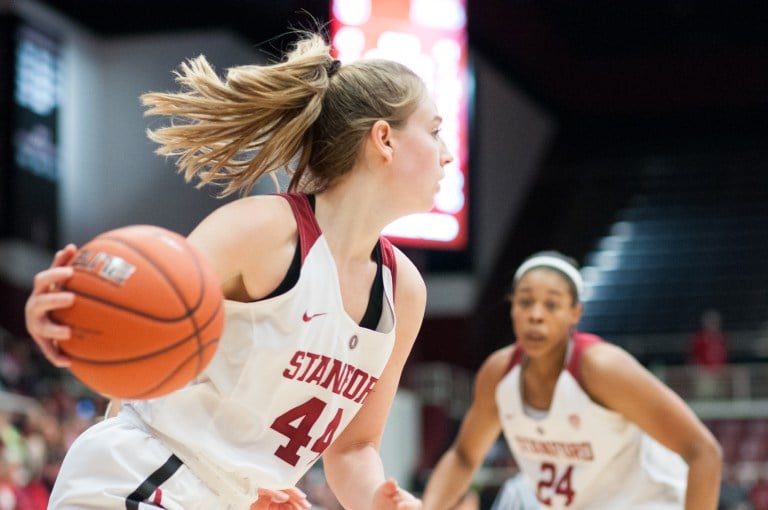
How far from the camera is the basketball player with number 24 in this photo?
8.29 ft

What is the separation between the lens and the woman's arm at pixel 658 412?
3.85 metres

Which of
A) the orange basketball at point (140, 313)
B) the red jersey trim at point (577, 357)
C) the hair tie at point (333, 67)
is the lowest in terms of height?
the red jersey trim at point (577, 357)

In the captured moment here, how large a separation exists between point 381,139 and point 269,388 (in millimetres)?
639

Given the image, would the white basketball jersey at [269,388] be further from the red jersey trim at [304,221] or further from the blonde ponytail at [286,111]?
the blonde ponytail at [286,111]

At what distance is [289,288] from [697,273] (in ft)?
50.6

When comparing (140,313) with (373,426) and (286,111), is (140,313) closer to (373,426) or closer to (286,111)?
(286,111)

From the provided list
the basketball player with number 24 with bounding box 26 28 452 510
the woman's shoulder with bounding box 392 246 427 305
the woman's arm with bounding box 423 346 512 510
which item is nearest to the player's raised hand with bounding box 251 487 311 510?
the basketball player with number 24 with bounding box 26 28 452 510

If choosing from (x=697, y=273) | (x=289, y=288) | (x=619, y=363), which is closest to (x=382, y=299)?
(x=289, y=288)

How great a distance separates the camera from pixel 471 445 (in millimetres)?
4641

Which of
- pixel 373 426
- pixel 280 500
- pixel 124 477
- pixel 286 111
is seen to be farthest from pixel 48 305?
pixel 373 426

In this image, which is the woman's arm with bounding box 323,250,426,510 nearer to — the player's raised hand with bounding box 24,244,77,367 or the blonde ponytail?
the blonde ponytail

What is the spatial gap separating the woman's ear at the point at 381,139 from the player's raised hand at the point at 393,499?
0.76m

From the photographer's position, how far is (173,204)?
626 inches

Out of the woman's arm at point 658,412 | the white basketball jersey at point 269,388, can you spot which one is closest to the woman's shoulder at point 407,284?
the white basketball jersey at point 269,388
